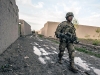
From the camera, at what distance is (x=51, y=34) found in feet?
110

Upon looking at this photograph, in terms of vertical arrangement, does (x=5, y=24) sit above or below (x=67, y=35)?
above

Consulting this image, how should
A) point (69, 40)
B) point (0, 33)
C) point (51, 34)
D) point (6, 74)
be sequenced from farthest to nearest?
1. point (51, 34)
2. point (0, 33)
3. point (69, 40)
4. point (6, 74)

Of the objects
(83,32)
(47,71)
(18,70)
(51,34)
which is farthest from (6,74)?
(83,32)

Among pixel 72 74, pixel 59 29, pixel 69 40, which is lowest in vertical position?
pixel 72 74

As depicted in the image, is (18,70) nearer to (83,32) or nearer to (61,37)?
(61,37)

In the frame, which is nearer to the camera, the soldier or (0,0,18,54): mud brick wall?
the soldier

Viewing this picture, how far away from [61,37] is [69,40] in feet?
0.97

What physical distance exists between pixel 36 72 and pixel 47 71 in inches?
14.2

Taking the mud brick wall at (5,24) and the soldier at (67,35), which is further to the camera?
the mud brick wall at (5,24)

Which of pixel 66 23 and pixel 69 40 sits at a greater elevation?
pixel 66 23

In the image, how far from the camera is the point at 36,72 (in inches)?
152

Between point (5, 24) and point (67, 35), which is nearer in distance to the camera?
point (67, 35)

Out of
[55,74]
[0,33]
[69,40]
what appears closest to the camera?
[55,74]

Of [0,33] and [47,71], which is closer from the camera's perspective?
[47,71]
